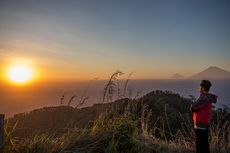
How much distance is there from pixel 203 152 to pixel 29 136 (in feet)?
12.3

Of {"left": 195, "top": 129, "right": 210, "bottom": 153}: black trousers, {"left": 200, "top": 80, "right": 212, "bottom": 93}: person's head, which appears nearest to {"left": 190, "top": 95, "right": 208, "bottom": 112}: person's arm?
{"left": 200, "top": 80, "right": 212, "bottom": 93}: person's head

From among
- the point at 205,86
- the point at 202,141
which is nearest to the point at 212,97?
the point at 205,86

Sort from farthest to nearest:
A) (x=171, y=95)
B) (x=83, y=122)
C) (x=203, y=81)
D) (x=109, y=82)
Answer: (x=171, y=95) → (x=83, y=122) → (x=203, y=81) → (x=109, y=82)

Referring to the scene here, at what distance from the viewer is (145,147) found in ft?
22.9

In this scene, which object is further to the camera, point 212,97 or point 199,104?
point 212,97

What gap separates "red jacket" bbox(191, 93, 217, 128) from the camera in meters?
7.50

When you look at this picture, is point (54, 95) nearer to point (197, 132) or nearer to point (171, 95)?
point (197, 132)

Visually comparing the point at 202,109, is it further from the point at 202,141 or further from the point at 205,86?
the point at 202,141

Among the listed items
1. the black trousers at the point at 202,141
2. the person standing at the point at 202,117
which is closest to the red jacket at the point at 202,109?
the person standing at the point at 202,117

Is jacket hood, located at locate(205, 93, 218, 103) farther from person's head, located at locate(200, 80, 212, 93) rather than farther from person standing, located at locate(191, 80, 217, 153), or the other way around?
person's head, located at locate(200, 80, 212, 93)

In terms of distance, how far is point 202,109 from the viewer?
7551mm

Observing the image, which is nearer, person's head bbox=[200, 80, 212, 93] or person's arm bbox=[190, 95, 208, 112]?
person's arm bbox=[190, 95, 208, 112]

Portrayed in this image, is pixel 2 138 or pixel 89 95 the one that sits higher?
pixel 89 95

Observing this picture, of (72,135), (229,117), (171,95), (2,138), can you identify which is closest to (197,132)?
(72,135)
